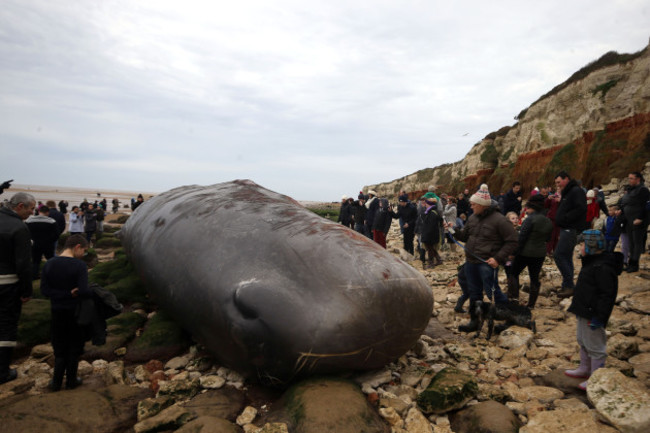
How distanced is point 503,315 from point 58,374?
5138 mm

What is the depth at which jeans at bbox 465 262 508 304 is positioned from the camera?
16.0ft

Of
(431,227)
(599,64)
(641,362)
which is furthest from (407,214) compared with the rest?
(599,64)

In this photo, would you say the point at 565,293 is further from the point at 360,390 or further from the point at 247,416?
the point at 247,416

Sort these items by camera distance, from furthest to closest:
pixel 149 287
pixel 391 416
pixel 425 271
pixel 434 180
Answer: pixel 434 180, pixel 425 271, pixel 149 287, pixel 391 416

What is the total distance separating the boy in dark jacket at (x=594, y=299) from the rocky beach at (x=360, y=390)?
199 millimetres

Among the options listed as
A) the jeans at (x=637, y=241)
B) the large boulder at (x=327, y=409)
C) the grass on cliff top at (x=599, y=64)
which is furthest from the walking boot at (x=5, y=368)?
the grass on cliff top at (x=599, y=64)

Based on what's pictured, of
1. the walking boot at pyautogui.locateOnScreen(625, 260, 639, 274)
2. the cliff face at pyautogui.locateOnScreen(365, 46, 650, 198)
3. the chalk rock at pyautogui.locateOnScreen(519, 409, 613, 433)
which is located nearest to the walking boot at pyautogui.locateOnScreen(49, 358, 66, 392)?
the chalk rock at pyautogui.locateOnScreen(519, 409, 613, 433)

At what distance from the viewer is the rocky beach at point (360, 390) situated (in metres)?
2.71

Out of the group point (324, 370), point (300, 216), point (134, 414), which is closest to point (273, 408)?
point (324, 370)

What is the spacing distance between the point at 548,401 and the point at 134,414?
11.3ft

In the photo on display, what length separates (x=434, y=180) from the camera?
39.6 meters

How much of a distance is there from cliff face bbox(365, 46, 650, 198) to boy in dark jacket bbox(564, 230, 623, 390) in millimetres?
14795

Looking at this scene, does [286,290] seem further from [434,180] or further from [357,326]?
→ [434,180]

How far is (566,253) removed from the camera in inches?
227
